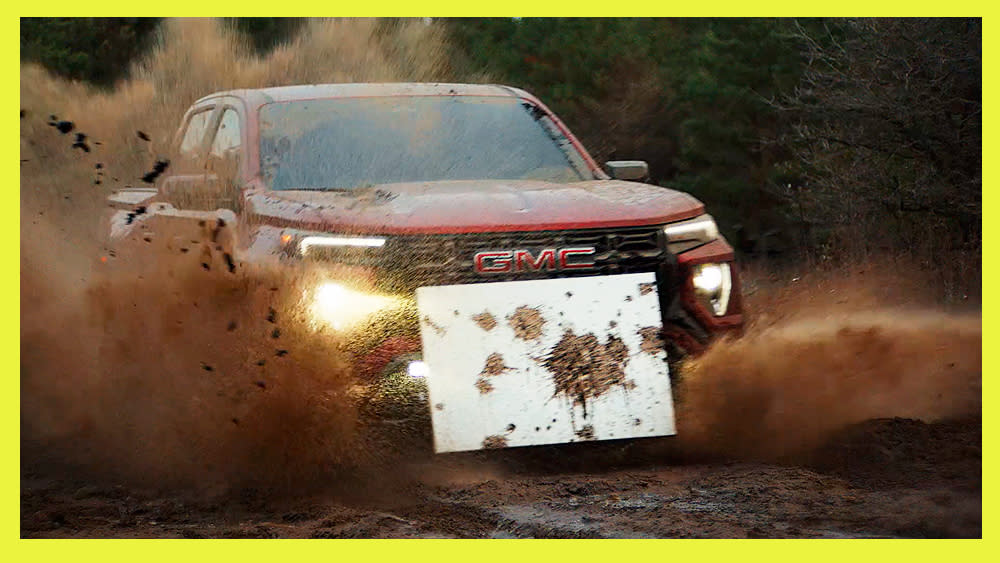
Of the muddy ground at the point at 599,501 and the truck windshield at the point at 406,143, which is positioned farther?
the truck windshield at the point at 406,143

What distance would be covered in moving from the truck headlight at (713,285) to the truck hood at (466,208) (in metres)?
0.29

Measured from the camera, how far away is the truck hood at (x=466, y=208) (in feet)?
→ 18.8

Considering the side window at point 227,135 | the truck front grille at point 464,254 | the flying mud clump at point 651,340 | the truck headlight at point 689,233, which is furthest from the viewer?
the side window at point 227,135

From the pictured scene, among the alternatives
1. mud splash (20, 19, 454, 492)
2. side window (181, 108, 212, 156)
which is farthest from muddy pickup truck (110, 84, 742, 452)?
side window (181, 108, 212, 156)

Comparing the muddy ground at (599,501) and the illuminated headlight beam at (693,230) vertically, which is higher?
the illuminated headlight beam at (693,230)

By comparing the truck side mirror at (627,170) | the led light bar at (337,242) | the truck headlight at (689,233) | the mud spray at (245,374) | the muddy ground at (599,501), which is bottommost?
the muddy ground at (599,501)

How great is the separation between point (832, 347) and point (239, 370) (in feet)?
10.0

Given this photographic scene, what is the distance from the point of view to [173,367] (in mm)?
6176

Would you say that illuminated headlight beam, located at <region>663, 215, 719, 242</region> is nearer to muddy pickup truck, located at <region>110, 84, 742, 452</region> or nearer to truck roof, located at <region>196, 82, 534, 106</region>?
muddy pickup truck, located at <region>110, 84, 742, 452</region>

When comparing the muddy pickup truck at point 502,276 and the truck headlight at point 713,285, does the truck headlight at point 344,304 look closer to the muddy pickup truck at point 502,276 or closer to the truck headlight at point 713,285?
the muddy pickup truck at point 502,276

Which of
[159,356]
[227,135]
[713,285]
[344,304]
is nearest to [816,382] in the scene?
[713,285]

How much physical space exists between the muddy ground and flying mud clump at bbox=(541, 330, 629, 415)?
30 centimetres

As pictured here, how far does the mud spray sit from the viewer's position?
580 centimetres

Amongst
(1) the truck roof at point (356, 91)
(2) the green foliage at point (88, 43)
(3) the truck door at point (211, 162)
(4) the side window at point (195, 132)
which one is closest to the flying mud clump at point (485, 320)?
(3) the truck door at point (211, 162)
